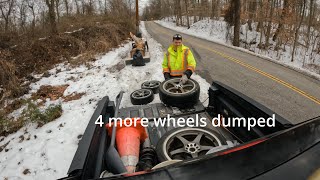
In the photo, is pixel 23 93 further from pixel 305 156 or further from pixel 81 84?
pixel 305 156

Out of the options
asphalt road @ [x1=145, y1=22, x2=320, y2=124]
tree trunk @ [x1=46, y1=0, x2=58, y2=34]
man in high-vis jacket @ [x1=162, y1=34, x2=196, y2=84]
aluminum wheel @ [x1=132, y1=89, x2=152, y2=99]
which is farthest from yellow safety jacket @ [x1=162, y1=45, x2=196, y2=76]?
tree trunk @ [x1=46, y1=0, x2=58, y2=34]

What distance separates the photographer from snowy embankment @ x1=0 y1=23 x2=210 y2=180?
16.3 ft

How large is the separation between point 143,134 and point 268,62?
38.6ft

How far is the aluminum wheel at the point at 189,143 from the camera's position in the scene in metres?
3.25

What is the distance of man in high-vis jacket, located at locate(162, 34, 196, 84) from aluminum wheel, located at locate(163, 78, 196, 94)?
1.68 feet

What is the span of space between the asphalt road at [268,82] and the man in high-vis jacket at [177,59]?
11.0 ft

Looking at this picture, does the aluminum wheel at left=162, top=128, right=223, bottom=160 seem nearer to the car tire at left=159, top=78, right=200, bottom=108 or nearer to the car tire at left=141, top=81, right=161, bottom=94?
the car tire at left=159, top=78, right=200, bottom=108

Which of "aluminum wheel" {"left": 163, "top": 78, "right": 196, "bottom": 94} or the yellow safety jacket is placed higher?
the yellow safety jacket

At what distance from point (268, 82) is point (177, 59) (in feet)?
17.7

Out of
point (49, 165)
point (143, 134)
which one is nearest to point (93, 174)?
point (143, 134)

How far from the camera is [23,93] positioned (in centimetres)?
945

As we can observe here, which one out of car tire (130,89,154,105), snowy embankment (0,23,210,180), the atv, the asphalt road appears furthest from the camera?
the asphalt road

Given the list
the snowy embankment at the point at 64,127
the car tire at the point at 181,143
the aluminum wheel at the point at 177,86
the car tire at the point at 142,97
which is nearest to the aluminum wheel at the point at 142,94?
the car tire at the point at 142,97

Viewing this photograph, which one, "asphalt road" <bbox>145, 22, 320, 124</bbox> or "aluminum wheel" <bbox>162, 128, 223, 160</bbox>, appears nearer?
"aluminum wheel" <bbox>162, 128, 223, 160</bbox>
